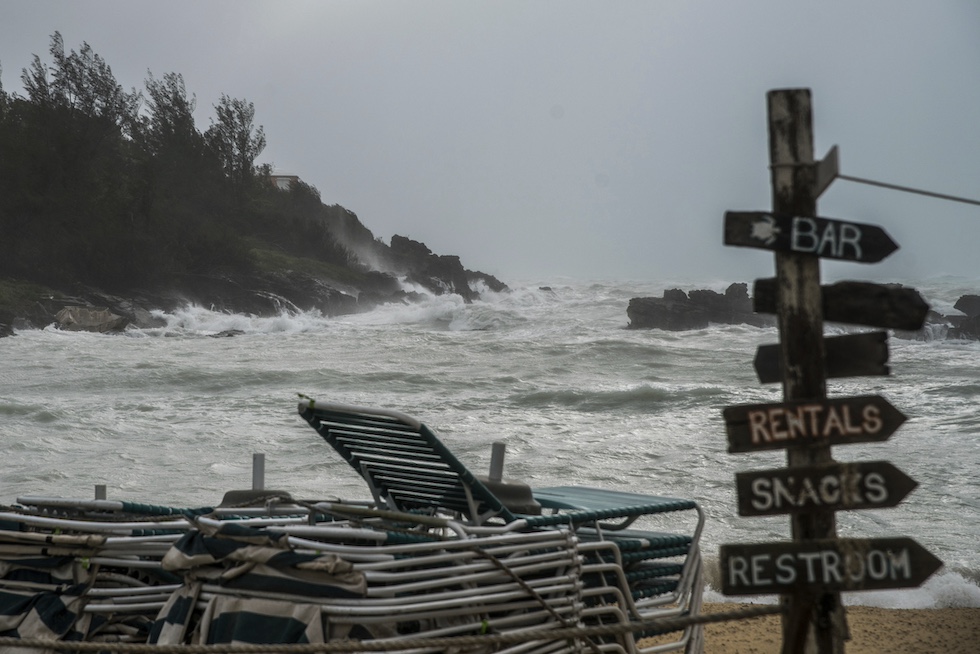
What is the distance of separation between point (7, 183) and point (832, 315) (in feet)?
159

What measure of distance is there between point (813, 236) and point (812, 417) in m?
0.49

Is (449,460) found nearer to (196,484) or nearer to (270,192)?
(196,484)

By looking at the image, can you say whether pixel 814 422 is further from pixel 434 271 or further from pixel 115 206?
pixel 434 271

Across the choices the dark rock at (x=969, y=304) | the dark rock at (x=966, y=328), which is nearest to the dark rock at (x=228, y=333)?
the dark rock at (x=966, y=328)

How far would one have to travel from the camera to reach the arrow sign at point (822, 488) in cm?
281

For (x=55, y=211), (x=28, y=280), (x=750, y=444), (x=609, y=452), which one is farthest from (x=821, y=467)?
(x=55, y=211)

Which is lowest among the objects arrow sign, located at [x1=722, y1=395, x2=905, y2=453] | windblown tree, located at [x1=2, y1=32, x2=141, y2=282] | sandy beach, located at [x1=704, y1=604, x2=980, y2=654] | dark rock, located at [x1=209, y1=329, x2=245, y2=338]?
sandy beach, located at [x1=704, y1=604, x2=980, y2=654]

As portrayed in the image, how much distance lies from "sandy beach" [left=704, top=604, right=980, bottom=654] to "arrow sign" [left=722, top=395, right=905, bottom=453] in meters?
2.82

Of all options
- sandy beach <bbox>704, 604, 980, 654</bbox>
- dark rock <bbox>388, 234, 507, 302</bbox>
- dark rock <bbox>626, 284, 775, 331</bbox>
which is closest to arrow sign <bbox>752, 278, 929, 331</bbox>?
sandy beach <bbox>704, 604, 980, 654</bbox>

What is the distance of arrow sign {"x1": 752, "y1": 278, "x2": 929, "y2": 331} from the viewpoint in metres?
2.88

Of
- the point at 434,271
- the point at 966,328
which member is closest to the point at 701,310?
the point at 966,328

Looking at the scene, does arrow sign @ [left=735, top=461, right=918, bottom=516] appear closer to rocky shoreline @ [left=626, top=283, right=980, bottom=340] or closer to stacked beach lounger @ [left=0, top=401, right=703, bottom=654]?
stacked beach lounger @ [left=0, top=401, right=703, bottom=654]

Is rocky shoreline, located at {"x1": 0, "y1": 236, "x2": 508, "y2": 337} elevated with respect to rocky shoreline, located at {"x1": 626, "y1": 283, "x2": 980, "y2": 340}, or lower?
elevated

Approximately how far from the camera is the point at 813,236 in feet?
9.48
